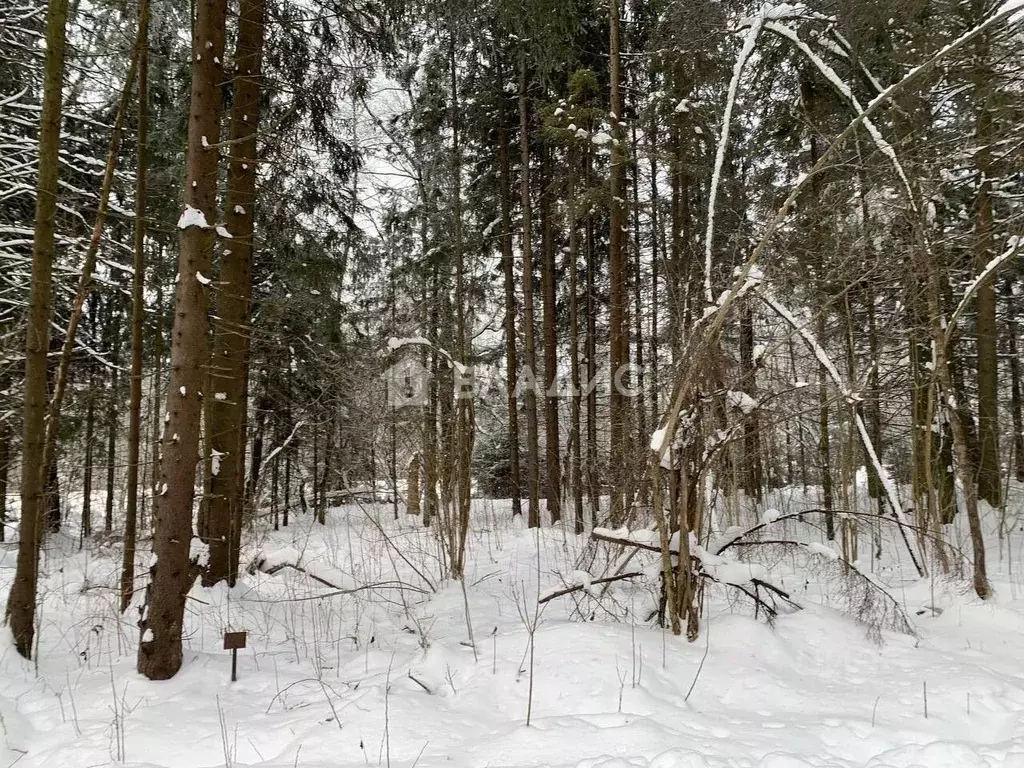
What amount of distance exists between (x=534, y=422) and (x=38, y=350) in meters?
8.41

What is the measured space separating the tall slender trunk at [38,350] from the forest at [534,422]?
0.09ft

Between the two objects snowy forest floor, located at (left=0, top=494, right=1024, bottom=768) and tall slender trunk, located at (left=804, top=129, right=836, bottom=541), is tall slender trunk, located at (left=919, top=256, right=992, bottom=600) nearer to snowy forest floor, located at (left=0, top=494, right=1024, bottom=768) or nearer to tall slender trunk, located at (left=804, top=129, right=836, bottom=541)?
snowy forest floor, located at (left=0, top=494, right=1024, bottom=768)

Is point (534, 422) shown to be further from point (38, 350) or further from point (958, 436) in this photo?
point (38, 350)

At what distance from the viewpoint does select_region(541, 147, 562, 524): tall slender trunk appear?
12.0 m

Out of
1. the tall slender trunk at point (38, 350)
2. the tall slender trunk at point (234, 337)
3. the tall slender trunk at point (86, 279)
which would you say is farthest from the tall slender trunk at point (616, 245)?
the tall slender trunk at point (38, 350)

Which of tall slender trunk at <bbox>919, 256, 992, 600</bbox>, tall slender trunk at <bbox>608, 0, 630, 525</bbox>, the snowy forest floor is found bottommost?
the snowy forest floor

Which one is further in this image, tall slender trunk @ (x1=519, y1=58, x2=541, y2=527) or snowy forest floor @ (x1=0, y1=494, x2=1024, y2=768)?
tall slender trunk @ (x1=519, y1=58, x2=541, y2=527)

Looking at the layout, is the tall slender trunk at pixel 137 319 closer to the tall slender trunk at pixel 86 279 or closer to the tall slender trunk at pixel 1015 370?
the tall slender trunk at pixel 86 279

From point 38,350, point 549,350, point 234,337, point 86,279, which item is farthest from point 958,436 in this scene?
Answer: point 549,350

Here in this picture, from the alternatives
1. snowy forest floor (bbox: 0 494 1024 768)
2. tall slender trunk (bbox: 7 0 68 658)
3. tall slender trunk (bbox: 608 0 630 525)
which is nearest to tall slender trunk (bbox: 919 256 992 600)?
snowy forest floor (bbox: 0 494 1024 768)

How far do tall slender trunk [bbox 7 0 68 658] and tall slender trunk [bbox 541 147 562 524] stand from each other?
28.2ft

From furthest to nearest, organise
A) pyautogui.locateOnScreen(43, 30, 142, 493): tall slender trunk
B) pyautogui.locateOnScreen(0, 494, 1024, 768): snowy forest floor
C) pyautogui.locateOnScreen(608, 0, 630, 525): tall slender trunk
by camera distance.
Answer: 1. pyautogui.locateOnScreen(608, 0, 630, 525): tall slender trunk
2. pyautogui.locateOnScreen(43, 30, 142, 493): tall slender trunk
3. pyautogui.locateOnScreen(0, 494, 1024, 768): snowy forest floor

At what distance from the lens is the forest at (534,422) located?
3.18m

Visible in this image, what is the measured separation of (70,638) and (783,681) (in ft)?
16.9
